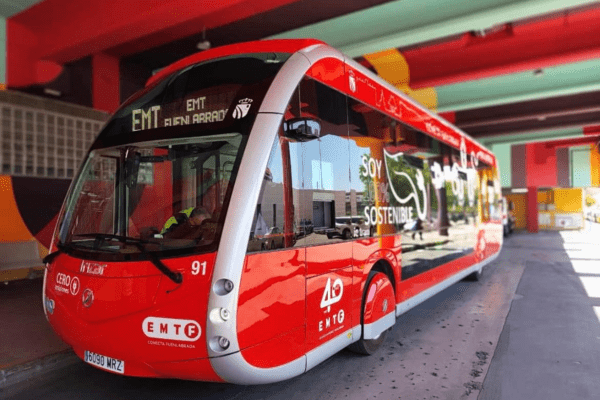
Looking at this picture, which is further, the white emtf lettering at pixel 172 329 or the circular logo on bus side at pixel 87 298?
the circular logo on bus side at pixel 87 298

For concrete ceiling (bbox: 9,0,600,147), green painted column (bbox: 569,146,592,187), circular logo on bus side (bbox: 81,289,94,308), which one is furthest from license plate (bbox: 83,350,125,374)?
green painted column (bbox: 569,146,592,187)

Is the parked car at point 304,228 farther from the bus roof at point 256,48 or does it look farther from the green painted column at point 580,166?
the green painted column at point 580,166

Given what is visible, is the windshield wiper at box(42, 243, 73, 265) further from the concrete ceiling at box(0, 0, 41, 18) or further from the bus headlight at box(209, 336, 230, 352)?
the concrete ceiling at box(0, 0, 41, 18)

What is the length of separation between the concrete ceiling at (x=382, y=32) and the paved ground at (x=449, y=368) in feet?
16.2

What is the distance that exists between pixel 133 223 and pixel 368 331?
8.04ft

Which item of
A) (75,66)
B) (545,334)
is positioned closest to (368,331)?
(545,334)

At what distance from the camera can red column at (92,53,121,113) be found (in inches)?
360

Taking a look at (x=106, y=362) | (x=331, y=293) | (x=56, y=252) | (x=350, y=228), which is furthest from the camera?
(x=350, y=228)

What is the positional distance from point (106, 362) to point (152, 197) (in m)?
1.26

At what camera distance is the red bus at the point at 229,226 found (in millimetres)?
2986

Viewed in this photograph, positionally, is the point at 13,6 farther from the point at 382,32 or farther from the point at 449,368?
the point at 449,368

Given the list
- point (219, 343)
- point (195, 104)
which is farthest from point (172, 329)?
point (195, 104)

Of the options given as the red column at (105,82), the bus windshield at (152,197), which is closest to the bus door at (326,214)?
the bus windshield at (152,197)

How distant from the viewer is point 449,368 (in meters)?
4.48
